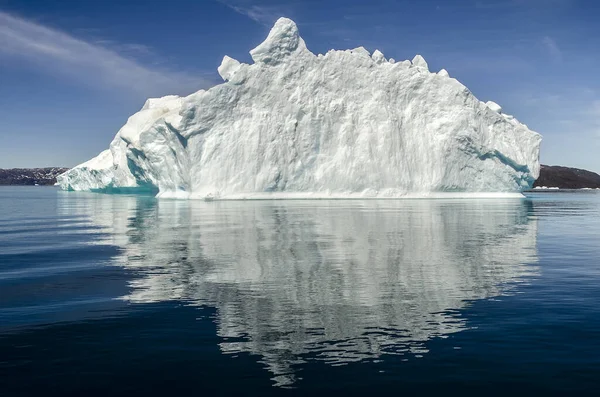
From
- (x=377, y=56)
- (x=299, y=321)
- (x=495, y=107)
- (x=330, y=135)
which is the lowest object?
(x=299, y=321)

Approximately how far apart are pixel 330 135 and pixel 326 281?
43.6 m

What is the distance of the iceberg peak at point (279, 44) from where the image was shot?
5091 centimetres

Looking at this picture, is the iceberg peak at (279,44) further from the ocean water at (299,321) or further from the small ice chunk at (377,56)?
the ocean water at (299,321)

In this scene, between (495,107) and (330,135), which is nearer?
(330,135)

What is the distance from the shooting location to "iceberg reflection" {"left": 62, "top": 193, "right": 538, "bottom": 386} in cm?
693

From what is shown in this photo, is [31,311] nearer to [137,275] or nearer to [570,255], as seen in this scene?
[137,275]

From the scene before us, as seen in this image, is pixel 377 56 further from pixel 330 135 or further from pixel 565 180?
pixel 565 180

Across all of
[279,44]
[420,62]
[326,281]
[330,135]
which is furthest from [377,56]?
[326,281]

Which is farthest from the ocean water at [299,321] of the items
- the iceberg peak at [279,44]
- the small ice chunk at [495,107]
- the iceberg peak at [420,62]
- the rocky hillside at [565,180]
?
the rocky hillside at [565,180]

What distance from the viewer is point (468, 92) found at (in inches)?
2133

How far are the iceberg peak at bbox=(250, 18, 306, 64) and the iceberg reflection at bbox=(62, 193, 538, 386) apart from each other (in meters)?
33.5

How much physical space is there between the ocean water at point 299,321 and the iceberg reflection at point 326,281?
0.04 meters

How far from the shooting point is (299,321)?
780cm

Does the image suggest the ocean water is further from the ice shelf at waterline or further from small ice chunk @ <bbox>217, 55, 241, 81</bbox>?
small ice chunk @ <bbox>217, 55, 241, 81</bbox>
